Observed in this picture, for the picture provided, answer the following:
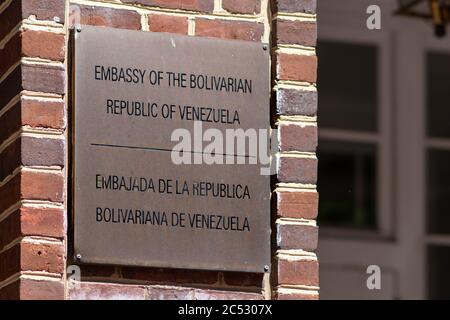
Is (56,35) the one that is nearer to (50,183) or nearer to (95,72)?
(95,72)

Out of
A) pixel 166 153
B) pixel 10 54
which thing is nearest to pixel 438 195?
pixel 166 153

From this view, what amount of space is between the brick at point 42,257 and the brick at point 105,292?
0.23 ft

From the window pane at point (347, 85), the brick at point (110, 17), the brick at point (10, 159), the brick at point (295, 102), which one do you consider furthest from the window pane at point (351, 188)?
the brick at point (10, 159)

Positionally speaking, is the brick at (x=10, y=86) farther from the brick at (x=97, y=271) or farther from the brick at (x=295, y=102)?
the brick at (x=295, y=102)

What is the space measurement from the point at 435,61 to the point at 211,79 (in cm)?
413

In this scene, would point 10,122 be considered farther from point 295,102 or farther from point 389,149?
point 389,149

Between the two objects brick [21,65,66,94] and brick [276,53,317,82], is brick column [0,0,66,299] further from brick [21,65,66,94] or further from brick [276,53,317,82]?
brick [276,53,317,82]

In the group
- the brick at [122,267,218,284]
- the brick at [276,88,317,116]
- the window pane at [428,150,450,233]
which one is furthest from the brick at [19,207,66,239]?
the window pane at [428,150,450,233]

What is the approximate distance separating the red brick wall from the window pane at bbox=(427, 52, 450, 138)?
12.9 ft

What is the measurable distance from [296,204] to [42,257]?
0.73 metres

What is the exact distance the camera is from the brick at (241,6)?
165 inches

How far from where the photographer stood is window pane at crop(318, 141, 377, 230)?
7.75 metres

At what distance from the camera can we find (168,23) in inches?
163
